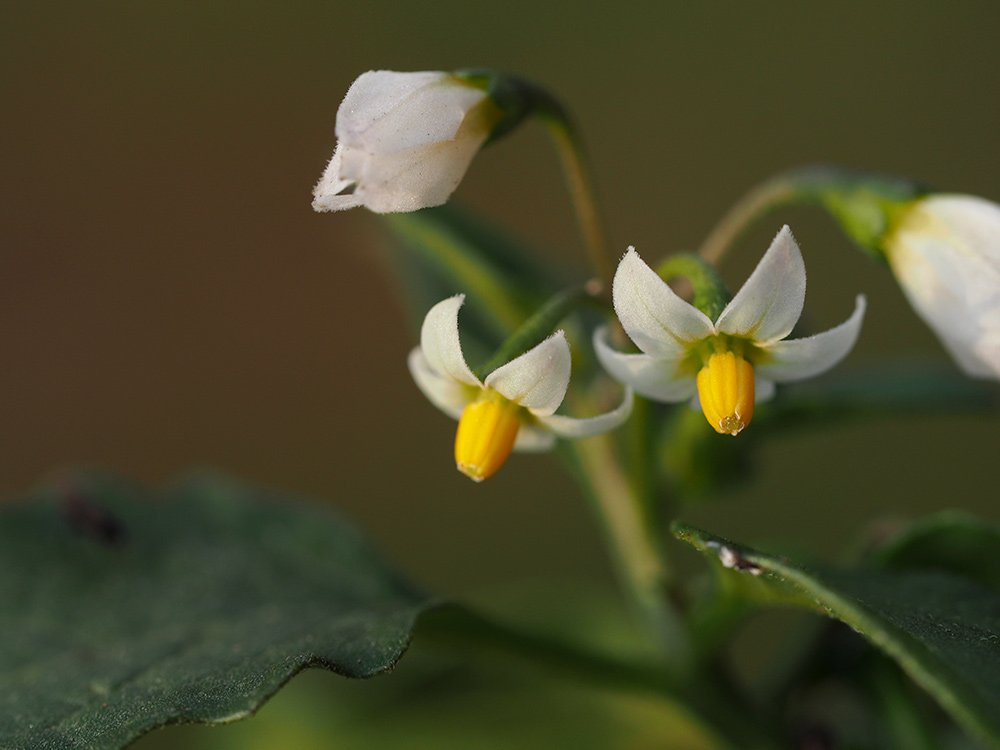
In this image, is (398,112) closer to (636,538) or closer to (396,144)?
(396,144)

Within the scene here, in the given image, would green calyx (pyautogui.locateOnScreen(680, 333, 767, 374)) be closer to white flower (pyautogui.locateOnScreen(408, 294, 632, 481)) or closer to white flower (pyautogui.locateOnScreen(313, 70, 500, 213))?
white flower (pyautogui.locateOnScreen(408, 294, 632, 481))

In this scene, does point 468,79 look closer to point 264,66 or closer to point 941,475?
point 941,475

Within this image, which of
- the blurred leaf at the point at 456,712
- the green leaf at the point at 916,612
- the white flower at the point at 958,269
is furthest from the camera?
the blurred leaf at the point at 456,712

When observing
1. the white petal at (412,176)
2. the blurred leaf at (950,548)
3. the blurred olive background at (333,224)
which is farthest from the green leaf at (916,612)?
the blurred olive background at (333,224)

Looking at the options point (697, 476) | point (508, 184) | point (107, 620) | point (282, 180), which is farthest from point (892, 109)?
point (107, 620)

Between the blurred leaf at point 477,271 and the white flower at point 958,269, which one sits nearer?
the white flower at point 958,269

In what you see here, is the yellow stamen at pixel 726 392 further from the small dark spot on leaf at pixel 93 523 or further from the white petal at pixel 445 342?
the small dark spot on leaf at pixel 93 523
